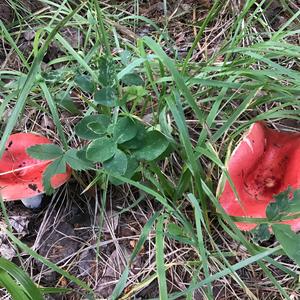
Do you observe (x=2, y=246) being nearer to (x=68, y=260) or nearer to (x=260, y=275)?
(x=68, y=260)

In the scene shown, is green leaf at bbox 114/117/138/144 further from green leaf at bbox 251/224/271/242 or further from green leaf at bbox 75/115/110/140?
green leaf at bbox 251/224/271/242

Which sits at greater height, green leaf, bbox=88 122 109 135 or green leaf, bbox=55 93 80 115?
green leaf, bbox=88 122 109 135

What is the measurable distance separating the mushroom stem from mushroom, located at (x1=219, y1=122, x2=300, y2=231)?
0.62 m

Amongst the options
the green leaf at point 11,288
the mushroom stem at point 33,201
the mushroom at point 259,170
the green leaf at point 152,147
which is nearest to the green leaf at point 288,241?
the mushroom at point 259,170

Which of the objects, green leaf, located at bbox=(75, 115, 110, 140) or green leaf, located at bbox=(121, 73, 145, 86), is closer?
green leaf, located at bbox=(75, 115, 110, 140)

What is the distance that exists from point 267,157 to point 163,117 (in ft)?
1.24

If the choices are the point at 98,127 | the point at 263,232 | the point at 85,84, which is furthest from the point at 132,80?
the point at 263,232

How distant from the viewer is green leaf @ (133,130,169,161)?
1541 mm

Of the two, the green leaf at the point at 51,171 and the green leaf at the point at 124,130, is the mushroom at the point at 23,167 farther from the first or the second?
A: the green leaf at the point at 124,130

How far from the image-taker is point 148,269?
1.69 meters

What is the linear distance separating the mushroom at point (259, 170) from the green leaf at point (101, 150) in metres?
0.38

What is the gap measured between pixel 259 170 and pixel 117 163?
53 centimetres

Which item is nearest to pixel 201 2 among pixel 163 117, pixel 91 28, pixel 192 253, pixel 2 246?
pixel 91 28

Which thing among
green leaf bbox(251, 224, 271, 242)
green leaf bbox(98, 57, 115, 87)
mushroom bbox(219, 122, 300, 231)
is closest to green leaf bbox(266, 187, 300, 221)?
green leaf bbox(251, 224, 271, 242)
